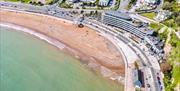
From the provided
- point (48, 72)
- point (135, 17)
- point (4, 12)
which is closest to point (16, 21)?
point (4, 12)

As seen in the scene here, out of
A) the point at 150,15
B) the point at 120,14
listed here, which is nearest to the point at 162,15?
the point at 150,15

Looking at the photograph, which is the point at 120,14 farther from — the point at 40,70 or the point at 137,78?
the point at 40,70

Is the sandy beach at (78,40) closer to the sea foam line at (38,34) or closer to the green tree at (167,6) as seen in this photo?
the sea foam line at (38,34)

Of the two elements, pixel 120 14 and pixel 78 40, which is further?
pixel 120 14

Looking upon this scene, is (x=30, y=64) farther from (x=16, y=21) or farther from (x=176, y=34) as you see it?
(x=176, y=34)

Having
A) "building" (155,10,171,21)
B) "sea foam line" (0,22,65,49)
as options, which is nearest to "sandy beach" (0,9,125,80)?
"sea foam line" (0,22,65,49)

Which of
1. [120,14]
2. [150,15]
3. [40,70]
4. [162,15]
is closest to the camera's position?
[40,70]

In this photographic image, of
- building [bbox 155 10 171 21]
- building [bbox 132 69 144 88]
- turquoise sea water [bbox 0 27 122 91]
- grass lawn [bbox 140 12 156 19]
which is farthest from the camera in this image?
grass lawn [bbox 140 12 156 19]

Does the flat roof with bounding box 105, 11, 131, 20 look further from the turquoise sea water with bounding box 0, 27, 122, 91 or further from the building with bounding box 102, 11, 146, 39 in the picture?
the turquoise sea water with bounding box 0, 27, 122, 91

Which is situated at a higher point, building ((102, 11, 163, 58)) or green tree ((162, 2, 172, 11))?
green tree ((162, 2, 172, 11))
